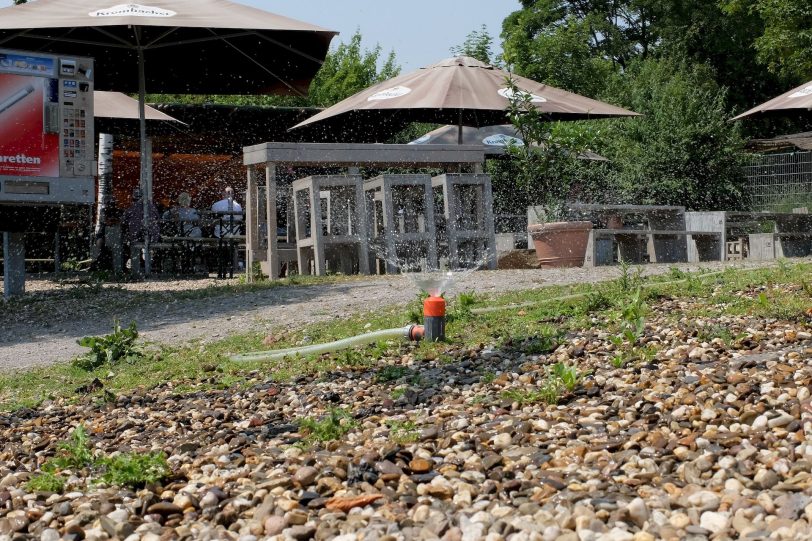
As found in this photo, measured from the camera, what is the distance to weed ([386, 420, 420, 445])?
354cm

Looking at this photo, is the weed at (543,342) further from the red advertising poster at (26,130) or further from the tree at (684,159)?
the tree at (684,159)

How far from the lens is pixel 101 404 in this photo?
489 centimetres

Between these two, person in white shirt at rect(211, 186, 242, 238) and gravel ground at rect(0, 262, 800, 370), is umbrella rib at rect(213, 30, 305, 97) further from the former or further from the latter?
gravel ground at rect(0, 262, 800, 370)

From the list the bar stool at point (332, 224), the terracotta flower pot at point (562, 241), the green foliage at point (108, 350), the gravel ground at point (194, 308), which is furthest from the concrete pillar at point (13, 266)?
the terracotta flower pot at point (562, 241)

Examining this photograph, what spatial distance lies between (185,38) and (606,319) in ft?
28.2

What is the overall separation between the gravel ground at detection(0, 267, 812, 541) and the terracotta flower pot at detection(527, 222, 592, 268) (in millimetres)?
5875

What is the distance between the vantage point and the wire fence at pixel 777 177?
76.2 ft

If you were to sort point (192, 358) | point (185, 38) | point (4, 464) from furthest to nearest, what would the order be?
point (185, 38), point (192, 358), point (4, 464)

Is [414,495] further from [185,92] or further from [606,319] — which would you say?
[185,92]

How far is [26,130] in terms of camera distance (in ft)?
33.6

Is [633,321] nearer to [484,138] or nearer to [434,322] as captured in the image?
[434,322]


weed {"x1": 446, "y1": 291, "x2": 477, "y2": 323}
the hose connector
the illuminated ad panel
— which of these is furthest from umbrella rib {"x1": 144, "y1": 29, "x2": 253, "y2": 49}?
the hose connector

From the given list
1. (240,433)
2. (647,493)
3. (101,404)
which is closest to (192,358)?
(101,404)

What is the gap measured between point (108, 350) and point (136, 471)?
121 inches
